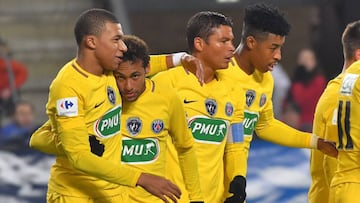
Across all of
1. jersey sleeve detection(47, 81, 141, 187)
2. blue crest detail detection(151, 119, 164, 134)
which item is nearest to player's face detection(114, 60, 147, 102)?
blue crest detail detection(151, 119, 164, 134)

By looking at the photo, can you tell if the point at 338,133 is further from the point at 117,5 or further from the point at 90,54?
the point at 117,5

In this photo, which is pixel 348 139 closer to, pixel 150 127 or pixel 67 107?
pixel 150 127

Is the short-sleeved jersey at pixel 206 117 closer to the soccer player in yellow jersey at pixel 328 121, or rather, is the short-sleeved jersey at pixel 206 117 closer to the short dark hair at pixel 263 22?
the short dark hair at pixel 263 22

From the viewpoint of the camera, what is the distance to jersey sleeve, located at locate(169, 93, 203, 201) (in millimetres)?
7156

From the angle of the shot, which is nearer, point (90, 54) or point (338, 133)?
point (90, 54)

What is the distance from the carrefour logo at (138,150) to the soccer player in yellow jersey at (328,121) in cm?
144

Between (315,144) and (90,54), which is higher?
(90,54)

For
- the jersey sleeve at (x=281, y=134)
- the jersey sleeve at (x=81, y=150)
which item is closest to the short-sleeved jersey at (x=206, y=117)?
the jersey sleeve at (x=281, y=134)

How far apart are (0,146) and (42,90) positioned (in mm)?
1616

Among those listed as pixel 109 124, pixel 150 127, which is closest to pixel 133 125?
pixel 150 127

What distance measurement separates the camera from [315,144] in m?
8.05

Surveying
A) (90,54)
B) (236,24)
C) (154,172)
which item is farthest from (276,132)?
(236,24)

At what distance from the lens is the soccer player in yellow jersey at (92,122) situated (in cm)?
642

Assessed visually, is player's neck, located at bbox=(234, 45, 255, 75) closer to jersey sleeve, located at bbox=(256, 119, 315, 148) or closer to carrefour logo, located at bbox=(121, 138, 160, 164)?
jersey sleeve, located at bbox=(256, 119, 315, 148)
